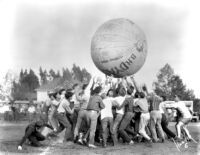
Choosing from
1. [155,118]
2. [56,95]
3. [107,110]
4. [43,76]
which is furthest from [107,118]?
[43,76]

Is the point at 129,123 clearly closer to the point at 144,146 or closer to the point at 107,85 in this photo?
the point at 144,146

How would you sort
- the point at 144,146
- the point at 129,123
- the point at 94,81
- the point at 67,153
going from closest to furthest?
the point at 67,153
the point at 144,146
the point at 129,123
the point at 94,81

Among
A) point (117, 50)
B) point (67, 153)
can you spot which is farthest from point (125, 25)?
point (67, 153)

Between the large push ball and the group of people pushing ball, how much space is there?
917mm

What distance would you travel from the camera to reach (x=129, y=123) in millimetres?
12281

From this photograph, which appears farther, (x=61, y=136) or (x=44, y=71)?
(x=44, y=71)

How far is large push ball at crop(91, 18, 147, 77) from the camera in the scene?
1377 centimetres

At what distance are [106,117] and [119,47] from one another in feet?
11.1

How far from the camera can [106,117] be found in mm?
11273

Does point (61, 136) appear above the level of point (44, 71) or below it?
below

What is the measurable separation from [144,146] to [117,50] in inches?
156

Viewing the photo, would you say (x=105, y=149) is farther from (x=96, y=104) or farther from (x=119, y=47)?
(x=119, y=47)

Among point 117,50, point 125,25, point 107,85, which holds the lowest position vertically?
point 107,85

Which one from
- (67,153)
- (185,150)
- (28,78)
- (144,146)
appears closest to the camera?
(67,153)
